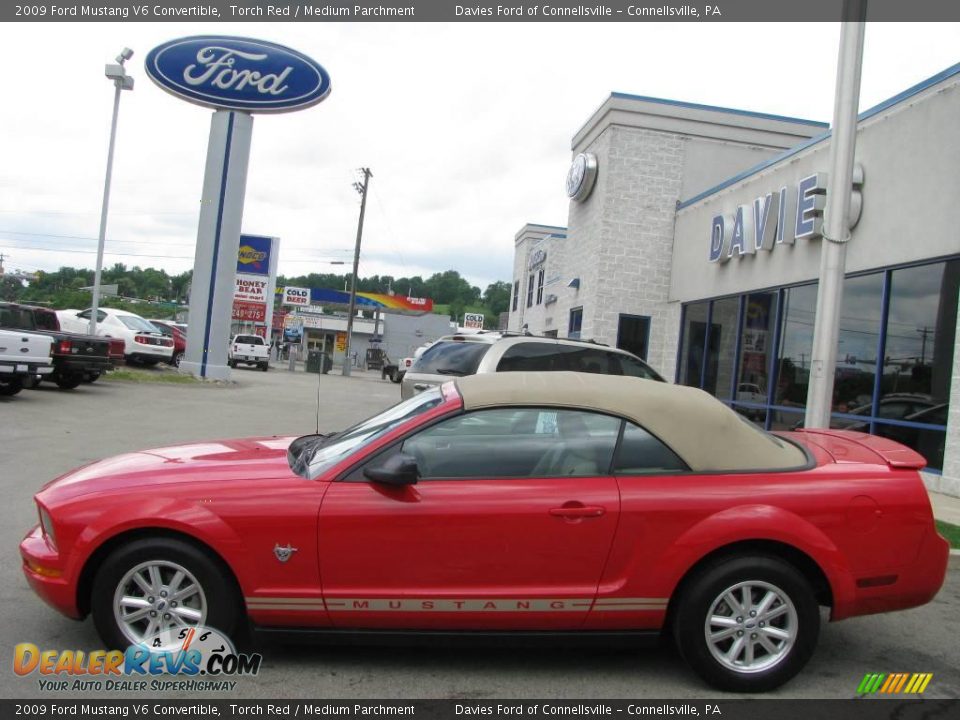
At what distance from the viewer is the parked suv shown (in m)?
8.49

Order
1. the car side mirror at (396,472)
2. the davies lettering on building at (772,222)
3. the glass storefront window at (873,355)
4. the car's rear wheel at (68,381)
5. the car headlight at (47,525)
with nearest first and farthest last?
the car side mirror at (396,472)
the car headlight at (47,525)
the glass storefront window at (873,355)
the davies lettering on building at (772,222)
the car's rear wheel at (68,381)

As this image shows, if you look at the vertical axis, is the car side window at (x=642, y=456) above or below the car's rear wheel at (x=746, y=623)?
above

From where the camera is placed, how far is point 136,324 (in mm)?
23422

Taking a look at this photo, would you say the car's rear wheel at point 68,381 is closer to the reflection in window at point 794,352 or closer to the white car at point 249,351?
the reflection in window at point 794,352

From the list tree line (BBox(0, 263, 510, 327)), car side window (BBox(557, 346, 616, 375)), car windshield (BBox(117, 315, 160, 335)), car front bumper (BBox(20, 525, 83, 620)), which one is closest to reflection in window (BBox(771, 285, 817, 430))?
car side window (BBox(557, 346, 616, 375))

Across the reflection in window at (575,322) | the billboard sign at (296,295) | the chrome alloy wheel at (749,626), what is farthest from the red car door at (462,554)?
the billboard sign at (296,295)

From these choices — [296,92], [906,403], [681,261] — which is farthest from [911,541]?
[296,92]

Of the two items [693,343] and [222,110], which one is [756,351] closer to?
[693,343]

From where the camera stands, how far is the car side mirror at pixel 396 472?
3.56 m

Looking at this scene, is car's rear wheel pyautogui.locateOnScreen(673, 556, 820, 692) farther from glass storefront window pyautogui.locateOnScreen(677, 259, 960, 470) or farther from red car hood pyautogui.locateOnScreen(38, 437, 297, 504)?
glass storefront window pyautogui.locateOnScreen(677, 259, 960, 470)

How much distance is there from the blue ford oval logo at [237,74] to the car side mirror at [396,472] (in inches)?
768

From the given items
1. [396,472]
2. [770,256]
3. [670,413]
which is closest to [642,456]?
[670,413]

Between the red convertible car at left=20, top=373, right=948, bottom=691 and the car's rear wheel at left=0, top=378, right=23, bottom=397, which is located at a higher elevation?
the red convertible car at left=20, top=373, right=948, bottom=691

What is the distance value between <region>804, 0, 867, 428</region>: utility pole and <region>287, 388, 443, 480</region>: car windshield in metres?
5.28
